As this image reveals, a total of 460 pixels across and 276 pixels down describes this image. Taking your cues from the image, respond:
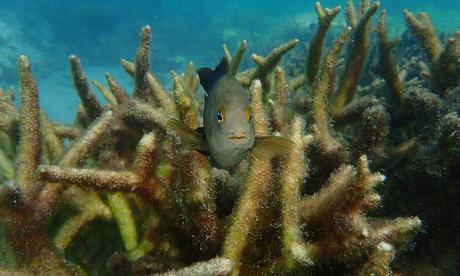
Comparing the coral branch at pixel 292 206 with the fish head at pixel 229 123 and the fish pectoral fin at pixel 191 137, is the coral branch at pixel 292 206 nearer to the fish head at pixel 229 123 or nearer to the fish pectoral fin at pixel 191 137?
the fish head at pixel 229 123

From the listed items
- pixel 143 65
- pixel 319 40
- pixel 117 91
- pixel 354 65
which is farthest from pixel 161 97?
pixel 354 65

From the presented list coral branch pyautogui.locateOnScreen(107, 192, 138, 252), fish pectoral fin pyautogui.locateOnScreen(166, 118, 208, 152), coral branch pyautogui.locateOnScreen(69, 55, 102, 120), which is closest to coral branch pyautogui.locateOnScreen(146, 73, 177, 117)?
coral branch pyautogui.locateOnScreen(69, 55, 102, 120)

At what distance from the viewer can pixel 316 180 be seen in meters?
2.88

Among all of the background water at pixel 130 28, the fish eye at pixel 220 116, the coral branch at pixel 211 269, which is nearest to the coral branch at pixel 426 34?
the fish eye at pixel 220 116

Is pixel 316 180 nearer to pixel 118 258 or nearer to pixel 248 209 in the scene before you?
pixel 248 209

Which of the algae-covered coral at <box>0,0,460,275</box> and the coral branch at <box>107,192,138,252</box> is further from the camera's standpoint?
the coral branch at <box>107,192,138,252</box>

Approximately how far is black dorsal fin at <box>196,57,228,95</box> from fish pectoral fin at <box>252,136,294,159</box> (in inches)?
14.9

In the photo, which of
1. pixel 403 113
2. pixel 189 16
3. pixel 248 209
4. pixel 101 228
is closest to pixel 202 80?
pixel 248 209

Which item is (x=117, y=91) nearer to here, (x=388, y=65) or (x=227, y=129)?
(x=227, y=129)

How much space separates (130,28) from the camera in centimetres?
4059

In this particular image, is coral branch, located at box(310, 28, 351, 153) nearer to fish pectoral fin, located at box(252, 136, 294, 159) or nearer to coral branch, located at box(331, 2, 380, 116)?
coral branch, located at box(331, 2, 380, 116)

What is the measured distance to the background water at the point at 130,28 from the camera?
1540 inches

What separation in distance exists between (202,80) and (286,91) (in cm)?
136

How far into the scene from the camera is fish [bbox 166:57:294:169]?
161 cm
